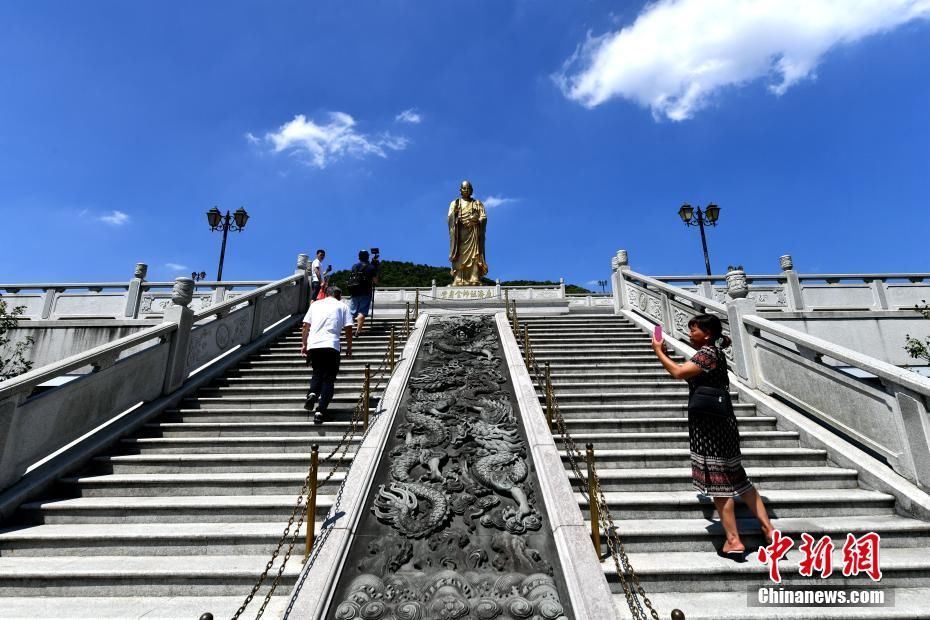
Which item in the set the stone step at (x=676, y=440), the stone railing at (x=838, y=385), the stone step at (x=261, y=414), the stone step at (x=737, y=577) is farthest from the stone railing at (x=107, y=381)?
the stone railing at (x=838, y=385)

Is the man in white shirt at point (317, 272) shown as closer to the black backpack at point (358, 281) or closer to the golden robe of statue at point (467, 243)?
the black backpack at point (358, 281)

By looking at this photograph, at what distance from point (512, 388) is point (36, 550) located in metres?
5.33

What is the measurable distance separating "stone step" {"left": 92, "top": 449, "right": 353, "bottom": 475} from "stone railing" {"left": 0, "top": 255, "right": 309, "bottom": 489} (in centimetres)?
62

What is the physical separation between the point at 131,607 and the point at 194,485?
1494 mm

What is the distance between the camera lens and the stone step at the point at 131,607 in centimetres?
295

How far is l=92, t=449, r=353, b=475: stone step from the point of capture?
15.8ft

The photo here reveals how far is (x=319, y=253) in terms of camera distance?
11.0 m

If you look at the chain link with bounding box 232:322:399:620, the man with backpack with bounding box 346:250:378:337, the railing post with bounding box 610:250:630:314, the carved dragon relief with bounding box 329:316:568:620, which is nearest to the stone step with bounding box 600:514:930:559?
the carved dragon relief with bounding box 329:316:568:620

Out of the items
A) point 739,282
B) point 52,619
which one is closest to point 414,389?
point 52,619

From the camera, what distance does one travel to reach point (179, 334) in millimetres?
6824

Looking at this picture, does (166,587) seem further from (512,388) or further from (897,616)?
(897,616)

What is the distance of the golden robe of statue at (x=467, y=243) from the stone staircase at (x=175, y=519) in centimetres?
1204

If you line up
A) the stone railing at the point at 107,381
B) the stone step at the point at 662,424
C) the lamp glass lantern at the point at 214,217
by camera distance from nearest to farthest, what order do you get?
1. the stone railing at the point at 107,381
2. the stone step at the point at 662,424
3. the lamp glass lantern at the point at 214,217

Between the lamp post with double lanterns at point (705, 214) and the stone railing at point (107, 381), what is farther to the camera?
the lamp post with double lanterns at point (705, 214)
